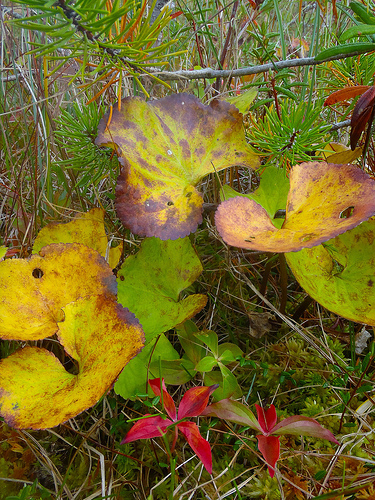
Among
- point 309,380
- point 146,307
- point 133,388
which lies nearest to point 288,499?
point 309,380

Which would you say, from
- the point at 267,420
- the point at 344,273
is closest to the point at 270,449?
the point at 267,420

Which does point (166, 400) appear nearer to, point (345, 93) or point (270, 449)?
point (270, 449)

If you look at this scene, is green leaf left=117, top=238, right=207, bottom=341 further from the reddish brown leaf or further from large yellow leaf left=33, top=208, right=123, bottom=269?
the reddish brown leaf

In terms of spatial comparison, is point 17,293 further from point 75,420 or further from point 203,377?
point 203,377

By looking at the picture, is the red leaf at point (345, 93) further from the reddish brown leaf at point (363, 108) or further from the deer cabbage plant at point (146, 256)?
the deer cabbage plant at point (146, 256)

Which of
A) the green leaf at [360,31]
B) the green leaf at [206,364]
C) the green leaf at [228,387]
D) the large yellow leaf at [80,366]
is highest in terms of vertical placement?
the green leaf at [360,31]

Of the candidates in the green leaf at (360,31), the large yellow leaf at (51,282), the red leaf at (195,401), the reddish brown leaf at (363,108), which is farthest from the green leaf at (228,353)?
the green leaf at (360,31)

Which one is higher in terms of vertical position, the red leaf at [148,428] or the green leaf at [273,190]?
the green leaf at [273,190]
